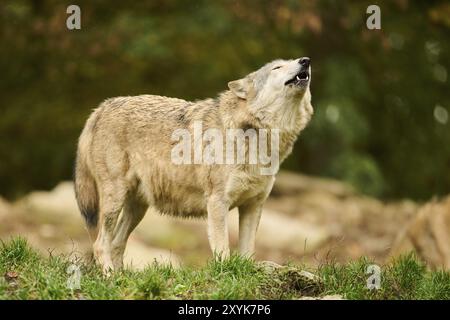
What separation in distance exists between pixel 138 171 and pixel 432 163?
10083mm

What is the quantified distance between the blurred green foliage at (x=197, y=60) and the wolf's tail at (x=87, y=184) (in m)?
5.18

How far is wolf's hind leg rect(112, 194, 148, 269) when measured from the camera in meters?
7.84

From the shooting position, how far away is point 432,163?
1631cm

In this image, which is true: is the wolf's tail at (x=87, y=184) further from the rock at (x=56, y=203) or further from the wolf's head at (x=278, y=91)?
the rock at (x=56, y=203)

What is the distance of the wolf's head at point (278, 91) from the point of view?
273 inches

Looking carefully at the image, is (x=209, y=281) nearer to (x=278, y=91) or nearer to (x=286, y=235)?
(x=278, y=91)

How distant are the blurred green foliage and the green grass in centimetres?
684

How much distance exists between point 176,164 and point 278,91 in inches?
46.6

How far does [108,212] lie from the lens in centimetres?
761

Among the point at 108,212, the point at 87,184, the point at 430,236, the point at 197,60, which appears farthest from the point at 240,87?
the point at 197,60

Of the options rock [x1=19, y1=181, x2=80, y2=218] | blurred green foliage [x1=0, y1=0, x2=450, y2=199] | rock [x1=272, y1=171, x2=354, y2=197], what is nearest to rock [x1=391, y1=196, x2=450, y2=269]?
blurred green foliage [x1=0, y1=0, x2=450, y2=199]

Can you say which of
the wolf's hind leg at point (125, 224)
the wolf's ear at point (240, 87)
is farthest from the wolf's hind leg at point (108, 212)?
the wolf's ear at point (240, 87)

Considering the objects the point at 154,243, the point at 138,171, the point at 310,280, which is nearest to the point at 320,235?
the point at 154,243

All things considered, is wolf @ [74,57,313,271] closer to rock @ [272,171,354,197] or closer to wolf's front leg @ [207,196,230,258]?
wolf's front leg @ [207,196,230,258]
